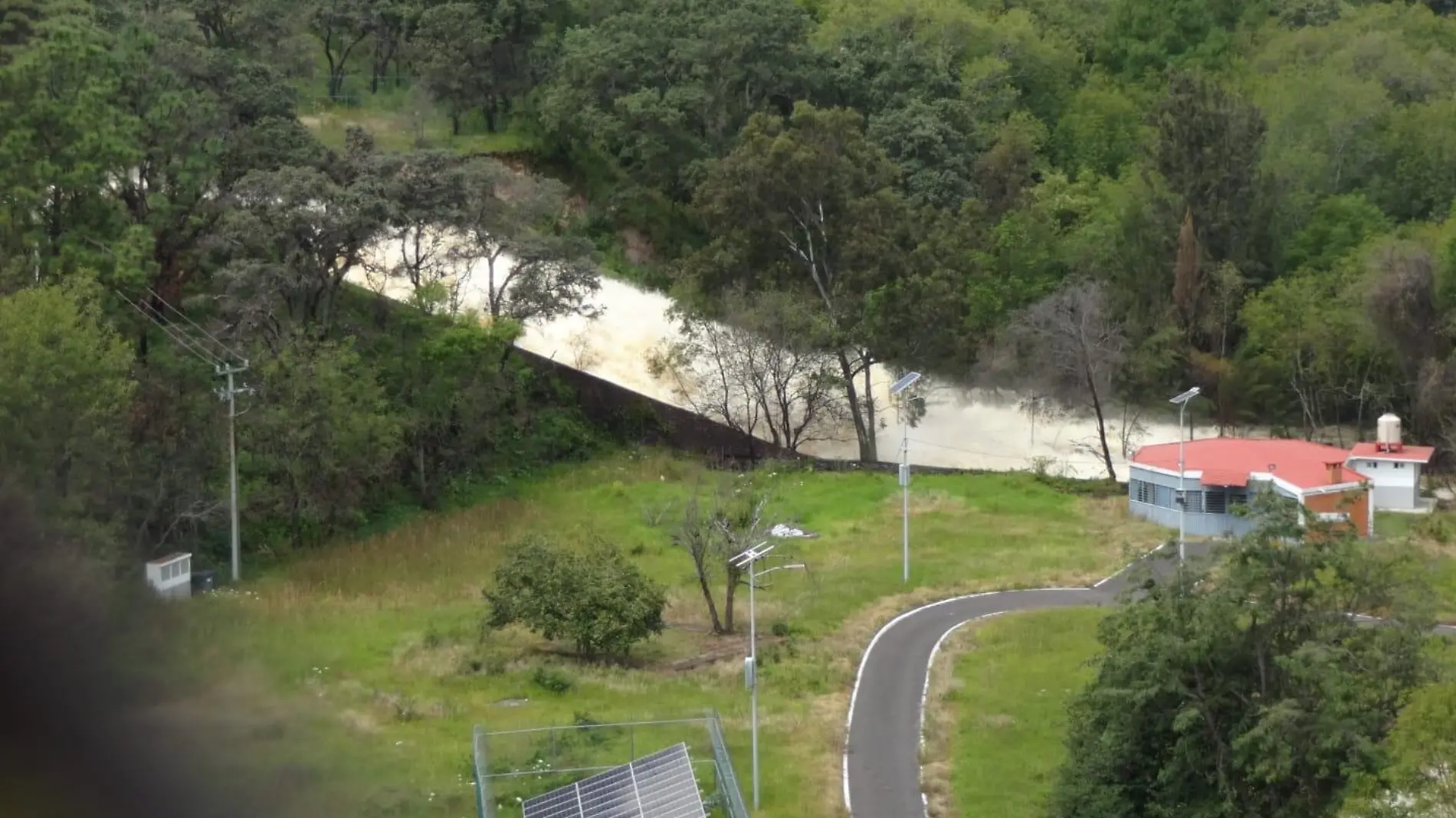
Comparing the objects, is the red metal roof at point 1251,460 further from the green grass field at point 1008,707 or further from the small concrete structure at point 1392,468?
the green grass field at point 1008,707

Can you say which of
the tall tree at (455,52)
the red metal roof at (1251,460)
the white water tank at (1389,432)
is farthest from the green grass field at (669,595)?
the tall tree at (455,52)

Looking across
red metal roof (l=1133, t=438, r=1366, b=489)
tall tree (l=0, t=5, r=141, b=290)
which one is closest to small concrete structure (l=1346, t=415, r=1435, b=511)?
red metal roof (l=1133, t=438, r=1366, b=489)

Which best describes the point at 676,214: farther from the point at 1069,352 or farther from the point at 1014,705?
the point at 1014,705

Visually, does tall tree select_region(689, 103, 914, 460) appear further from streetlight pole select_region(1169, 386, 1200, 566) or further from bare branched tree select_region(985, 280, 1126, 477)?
streetlight pole select_region(1169, 386, 1200, 566)

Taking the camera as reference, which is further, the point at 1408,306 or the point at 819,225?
the point at 819,225

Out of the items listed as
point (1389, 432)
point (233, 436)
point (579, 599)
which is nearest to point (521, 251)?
point (233, 436)

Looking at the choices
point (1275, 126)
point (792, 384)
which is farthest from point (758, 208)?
point (1275, 126)

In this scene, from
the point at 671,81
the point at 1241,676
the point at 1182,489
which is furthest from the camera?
the point at 671,81

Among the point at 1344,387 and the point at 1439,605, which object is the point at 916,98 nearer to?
the point at 1344,387
